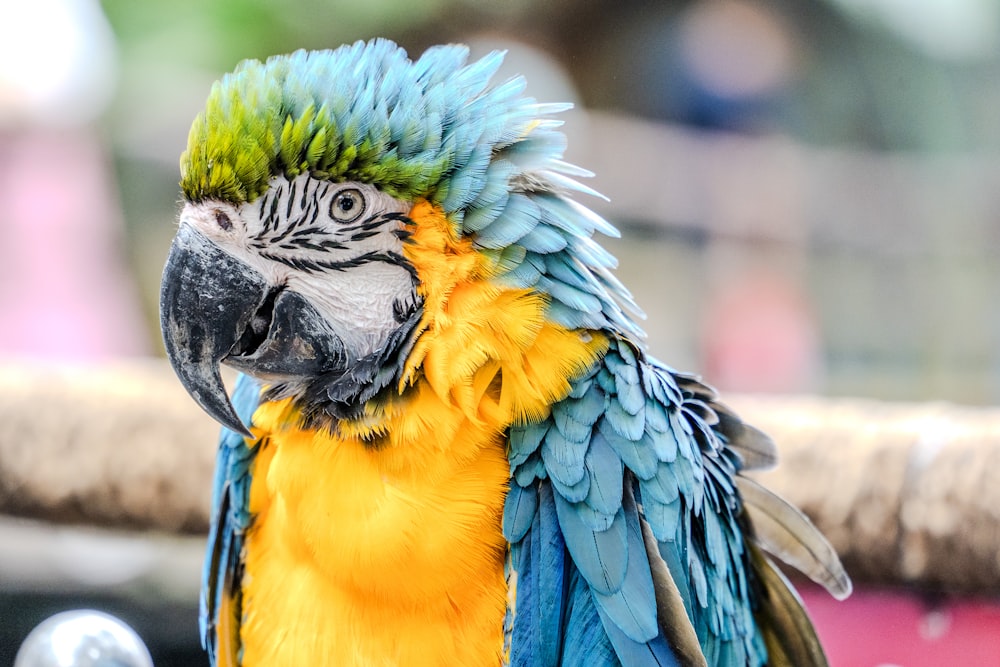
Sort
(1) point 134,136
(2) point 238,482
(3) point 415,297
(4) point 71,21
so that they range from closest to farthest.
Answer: (3) point 415,297 < (2) point 238,482 < (4) point 71,21 < (1) point 134,136

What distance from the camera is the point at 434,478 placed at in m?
1.06

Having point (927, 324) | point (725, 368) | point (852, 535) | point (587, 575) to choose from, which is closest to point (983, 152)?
point (927, 324)

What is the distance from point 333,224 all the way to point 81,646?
58 centimetres

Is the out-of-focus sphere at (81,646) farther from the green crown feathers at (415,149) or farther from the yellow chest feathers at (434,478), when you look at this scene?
the green crown feathers at (415,149)

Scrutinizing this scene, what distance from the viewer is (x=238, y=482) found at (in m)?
1.27

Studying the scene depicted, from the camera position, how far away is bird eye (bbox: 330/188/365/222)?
1.05 metres

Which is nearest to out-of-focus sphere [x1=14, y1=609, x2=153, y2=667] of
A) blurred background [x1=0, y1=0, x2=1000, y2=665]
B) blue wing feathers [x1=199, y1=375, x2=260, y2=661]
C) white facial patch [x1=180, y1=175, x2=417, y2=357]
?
blue wing feathers [x1=199, y1=375, x2=260, y2=661]

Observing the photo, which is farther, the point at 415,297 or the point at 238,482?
the point at 238,482

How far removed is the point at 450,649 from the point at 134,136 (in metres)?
4.21

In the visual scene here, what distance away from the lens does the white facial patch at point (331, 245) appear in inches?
41.0

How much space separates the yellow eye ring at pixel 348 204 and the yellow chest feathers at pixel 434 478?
7 cm

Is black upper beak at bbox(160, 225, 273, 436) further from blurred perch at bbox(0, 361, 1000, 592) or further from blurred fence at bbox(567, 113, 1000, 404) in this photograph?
blurred fence at bbox(567, 113, 1000, 404)

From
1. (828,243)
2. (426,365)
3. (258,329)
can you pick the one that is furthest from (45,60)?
(828,243)

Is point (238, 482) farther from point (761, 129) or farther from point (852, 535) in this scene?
point (761, 129)
